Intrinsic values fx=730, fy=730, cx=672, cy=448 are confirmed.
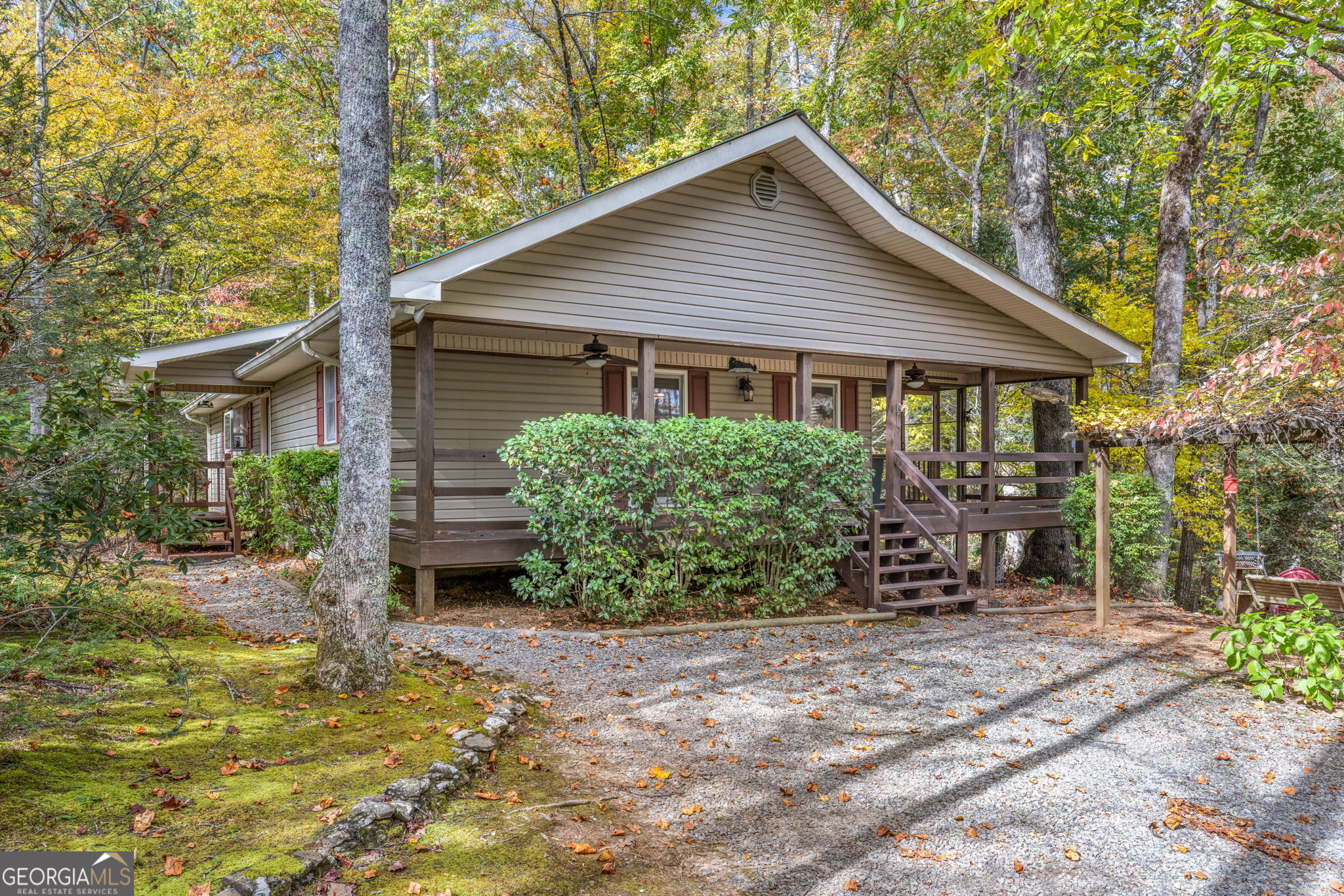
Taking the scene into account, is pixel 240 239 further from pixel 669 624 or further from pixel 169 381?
pixel 669 624

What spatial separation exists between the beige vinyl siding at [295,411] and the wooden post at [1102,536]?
10.5m

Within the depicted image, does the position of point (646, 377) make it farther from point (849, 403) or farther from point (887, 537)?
point (849, 403)

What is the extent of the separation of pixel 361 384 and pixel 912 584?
6594 millimetres

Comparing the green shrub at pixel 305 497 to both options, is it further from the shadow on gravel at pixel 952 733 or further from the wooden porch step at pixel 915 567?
the wooden porch step at pixel 915 567

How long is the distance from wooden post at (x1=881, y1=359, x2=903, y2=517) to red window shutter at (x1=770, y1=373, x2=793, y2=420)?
2.85 metres

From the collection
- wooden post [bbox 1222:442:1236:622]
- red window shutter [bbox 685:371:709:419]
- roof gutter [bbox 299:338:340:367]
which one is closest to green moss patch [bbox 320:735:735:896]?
wooden post [bbox 1222:442:1236:622]

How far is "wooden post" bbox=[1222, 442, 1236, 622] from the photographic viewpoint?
7.09 metres

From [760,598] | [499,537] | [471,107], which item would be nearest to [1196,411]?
[760,598]

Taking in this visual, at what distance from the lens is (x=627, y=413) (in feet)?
36.8

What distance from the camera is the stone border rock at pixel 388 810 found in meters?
2.36

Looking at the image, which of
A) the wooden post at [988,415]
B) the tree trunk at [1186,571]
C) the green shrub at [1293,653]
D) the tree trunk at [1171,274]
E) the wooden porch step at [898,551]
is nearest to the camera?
the green shrub at [1293,653]

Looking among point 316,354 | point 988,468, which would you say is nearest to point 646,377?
point 316,354

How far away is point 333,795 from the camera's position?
9.85 feet

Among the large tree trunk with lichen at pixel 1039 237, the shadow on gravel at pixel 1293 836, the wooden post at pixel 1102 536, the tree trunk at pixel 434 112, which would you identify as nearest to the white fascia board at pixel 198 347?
the tree trunk at pixel 434 112
